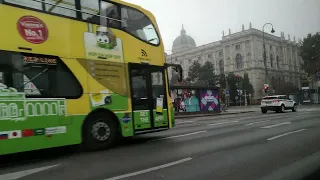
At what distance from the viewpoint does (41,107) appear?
645 cm

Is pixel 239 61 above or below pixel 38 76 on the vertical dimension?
above

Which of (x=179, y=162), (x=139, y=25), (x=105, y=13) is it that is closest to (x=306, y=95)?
(x=139, y=25)

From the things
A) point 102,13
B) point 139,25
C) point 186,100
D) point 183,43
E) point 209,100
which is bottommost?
point 209,100

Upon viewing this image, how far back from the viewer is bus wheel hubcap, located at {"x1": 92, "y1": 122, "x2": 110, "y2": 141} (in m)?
7.48

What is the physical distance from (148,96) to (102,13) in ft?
8.94

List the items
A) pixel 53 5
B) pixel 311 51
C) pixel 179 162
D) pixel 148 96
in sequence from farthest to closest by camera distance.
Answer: pixel 311 51 < pixel 148 96 < pixel 53 5 < pixel 179 162

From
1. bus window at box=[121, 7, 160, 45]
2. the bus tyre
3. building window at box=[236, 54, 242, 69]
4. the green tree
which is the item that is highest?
building window at box=[236, 54, 242, 69]

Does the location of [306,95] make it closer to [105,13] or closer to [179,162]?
[105,13]

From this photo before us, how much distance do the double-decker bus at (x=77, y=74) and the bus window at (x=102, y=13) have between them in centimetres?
3

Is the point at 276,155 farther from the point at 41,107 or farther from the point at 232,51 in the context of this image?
the point at 232,51

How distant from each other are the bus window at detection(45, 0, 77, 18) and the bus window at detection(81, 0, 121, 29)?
0.28m

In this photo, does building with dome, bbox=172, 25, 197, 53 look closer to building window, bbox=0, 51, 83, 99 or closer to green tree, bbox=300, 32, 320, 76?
green tree, bbox=300, 32, 320, 76

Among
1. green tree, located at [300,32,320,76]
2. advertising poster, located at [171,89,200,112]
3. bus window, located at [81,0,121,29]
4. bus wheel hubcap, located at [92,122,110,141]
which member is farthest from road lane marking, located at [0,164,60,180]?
advertising poster, located at [171,89,200,112]

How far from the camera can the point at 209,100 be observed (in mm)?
30734
